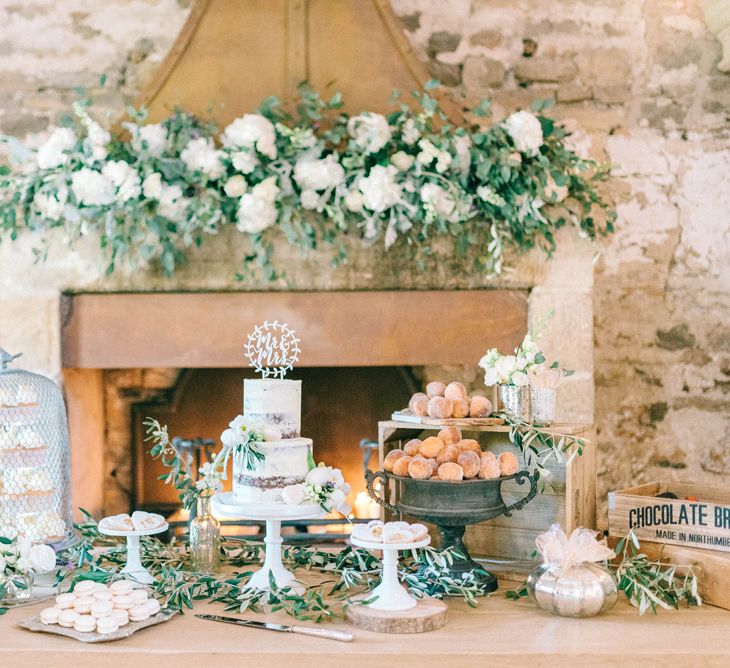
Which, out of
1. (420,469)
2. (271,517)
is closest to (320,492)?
(271,517)

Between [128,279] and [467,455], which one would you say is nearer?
[467,455]

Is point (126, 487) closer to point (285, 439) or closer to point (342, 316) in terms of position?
point (342, 316)

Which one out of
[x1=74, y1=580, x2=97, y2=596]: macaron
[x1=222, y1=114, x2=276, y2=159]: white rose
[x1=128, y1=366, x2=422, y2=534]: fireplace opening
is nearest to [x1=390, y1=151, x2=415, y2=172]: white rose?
[x1=222, y1=114, x2=276, y2=159]: white rose

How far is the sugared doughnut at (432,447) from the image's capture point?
6.36 feet

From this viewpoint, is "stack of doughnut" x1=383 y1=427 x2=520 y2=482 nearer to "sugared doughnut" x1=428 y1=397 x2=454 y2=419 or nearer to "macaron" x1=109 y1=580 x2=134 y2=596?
"sugared doughnut" x1=428 y1=397 x2=454 y2=419

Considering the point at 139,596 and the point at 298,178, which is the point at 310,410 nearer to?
the point at 298,178

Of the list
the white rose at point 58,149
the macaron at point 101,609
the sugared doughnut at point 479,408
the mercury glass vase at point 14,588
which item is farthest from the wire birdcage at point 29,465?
the sugared doughnut at point 479,408

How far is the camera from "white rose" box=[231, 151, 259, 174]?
275 centimetres

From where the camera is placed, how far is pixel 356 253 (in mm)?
3020

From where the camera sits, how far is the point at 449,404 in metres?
2.12

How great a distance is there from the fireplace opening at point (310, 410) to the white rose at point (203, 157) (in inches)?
43.4

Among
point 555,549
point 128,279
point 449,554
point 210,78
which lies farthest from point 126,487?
point 555,549

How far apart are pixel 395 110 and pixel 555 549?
1.74 meters

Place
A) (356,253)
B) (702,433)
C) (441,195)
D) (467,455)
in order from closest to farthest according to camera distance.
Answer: (467,455), (441,195), (356,253), (702,433)
